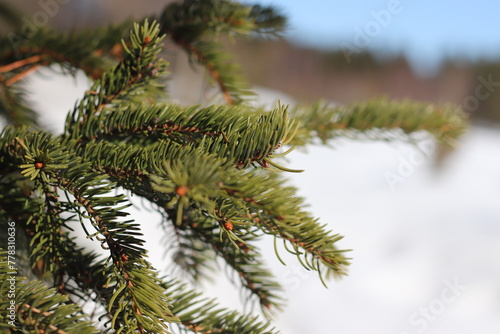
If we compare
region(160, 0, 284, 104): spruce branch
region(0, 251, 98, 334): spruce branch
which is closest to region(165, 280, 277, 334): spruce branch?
region(0, 251, 98, 334): spruce branch

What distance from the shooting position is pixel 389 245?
1.79m

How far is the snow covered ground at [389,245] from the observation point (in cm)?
111

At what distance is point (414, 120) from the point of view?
329 mm

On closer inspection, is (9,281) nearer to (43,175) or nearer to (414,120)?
(43,175)

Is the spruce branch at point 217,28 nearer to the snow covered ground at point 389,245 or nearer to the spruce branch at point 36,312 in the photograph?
the snow covered ground at point 389,245

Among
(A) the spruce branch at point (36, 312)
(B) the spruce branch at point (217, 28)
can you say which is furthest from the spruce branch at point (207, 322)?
(B) the spruce branch at point (217, 28)

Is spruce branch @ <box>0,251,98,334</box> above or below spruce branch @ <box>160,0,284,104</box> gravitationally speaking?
below

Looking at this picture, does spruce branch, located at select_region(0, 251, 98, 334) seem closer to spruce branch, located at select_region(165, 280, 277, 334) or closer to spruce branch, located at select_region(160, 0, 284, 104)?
spruce branch, located at select_region(165, 280, 277, 334)

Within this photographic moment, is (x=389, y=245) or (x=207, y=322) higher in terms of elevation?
(x=389, y=245)

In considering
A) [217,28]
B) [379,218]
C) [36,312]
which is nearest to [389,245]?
[379,218]

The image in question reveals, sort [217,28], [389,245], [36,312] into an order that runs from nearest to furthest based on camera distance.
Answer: [36,312] → [217,28] → [389,245]

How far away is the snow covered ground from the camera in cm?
111

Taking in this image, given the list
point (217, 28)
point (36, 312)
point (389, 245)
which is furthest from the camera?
point (389, 245)

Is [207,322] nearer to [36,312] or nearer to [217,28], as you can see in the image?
[36,312]
